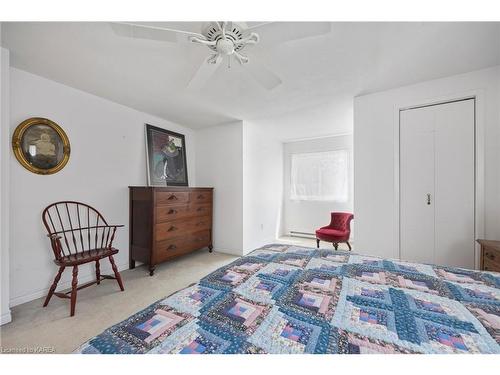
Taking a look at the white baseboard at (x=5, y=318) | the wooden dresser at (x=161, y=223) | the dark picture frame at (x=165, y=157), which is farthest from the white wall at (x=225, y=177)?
the white baseboard at (x=5, y=318)

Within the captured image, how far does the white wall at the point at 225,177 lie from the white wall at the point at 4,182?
2.63 m

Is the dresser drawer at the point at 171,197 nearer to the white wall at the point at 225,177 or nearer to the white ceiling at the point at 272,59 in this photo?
the white wall at the point at 225,177

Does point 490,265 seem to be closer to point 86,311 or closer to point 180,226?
point 180,226

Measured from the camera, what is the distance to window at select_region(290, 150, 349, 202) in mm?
4648

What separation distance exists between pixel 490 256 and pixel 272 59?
8.84 feet

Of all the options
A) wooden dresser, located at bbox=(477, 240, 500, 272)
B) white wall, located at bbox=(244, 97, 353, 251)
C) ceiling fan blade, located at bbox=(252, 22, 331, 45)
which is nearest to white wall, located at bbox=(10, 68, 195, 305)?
white wall, located at bbox=(244, 97, 353, 251)

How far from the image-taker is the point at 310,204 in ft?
16.7

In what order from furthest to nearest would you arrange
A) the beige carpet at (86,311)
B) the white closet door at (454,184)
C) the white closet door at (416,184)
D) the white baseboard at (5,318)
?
Result: the white closet door at (416,184), the white closet door at (454,184), the white baseboard at (5,318), the beige carpet at (86,311)

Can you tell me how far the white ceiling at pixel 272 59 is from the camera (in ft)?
5.16

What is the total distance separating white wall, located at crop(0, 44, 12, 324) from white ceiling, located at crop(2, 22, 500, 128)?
0.77 ft

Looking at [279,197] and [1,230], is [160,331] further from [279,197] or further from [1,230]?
[279,197]

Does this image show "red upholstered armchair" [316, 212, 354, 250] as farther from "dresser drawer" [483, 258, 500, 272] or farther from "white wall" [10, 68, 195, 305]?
"white wall" [10, 68, 195, 305]

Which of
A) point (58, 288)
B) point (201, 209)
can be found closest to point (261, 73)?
point (201, 209)
